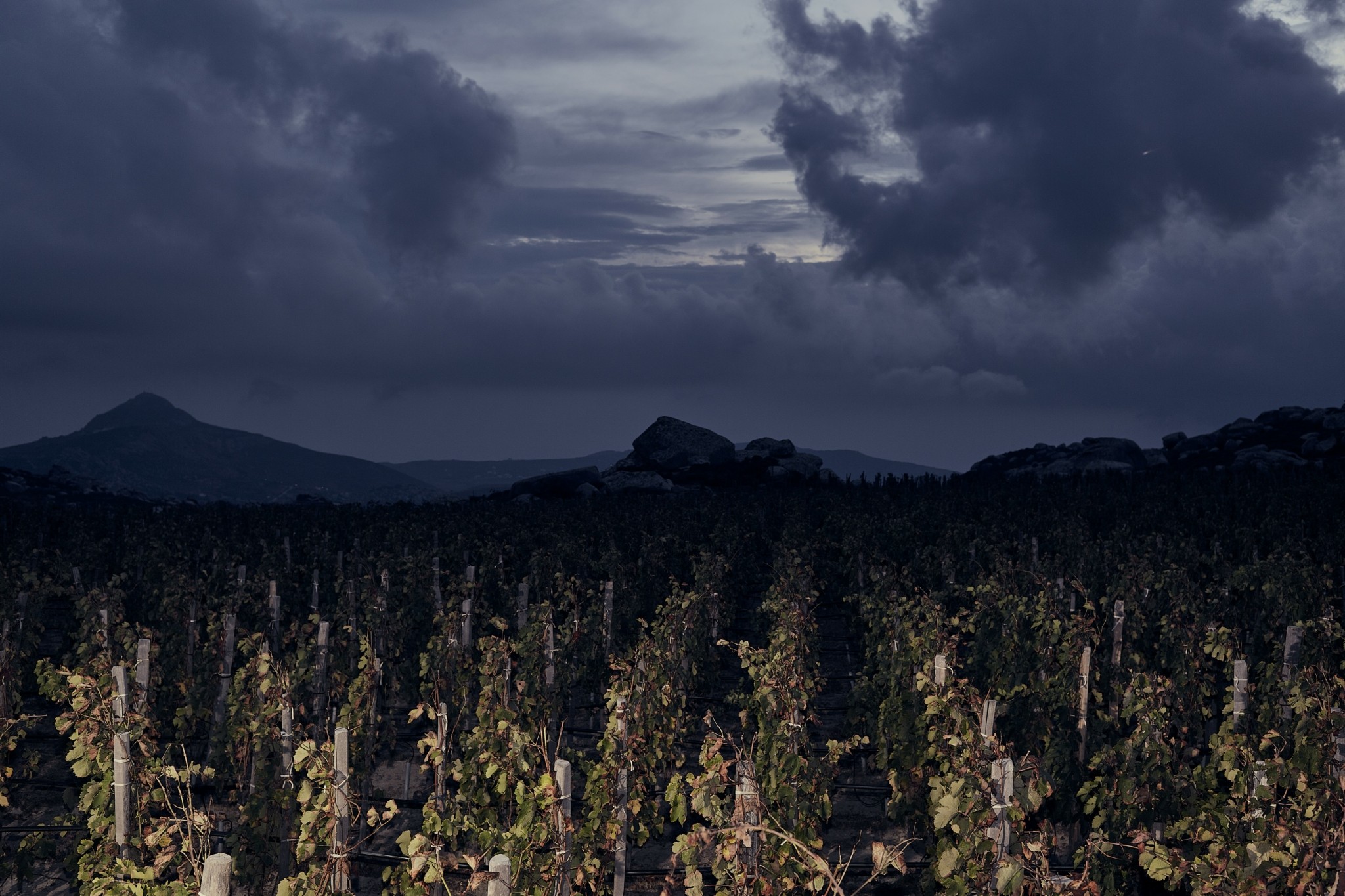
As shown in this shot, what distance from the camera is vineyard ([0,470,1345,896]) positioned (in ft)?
21.5

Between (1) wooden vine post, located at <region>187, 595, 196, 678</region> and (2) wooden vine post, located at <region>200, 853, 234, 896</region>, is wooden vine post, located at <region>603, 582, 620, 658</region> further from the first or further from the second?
(2) wooden vine post, located at <region>200, 853, 234, 896</region>

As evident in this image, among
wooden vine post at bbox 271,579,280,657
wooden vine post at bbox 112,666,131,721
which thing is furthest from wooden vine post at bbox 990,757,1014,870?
wooden vine post at bbox 271,579,280,657

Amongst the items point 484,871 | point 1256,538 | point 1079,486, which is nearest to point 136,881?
point 484,871

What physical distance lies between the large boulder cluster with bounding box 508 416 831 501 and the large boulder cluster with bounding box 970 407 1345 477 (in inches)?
608

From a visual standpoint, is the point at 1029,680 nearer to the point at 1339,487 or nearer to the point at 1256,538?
the point at 1256,538

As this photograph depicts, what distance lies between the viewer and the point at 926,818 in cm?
1081

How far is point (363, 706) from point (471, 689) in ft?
13.6

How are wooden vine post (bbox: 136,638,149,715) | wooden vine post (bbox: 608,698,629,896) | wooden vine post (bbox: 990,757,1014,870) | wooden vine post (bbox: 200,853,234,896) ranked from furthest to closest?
wooden vine post (bbox: 136,638,149,715), wooden vine post (bbox: 608,698,629,896), wooden vine post (bbox: 990,757,1014,870), wooden vine post (bbox: 200,853,234,896)

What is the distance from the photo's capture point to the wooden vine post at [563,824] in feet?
21.9

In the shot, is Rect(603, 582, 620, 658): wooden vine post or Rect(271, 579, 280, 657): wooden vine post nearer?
Rect(271, 579, 280, 657): wooden vine post

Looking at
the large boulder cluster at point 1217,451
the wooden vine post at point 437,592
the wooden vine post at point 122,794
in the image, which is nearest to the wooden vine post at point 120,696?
the wooden vine post at point 122,794

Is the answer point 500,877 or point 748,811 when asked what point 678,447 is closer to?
point 748,811

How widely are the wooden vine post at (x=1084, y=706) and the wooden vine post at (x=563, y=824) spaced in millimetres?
7083

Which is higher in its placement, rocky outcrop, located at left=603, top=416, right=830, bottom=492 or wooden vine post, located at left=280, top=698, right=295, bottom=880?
rocky outcrop, located at left=603, top=416, right=830, bottom=492
